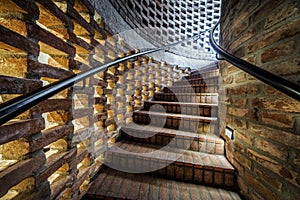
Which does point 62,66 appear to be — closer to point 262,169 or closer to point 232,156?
point 262,169

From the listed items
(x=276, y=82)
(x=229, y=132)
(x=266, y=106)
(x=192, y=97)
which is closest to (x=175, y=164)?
(x=229, y=132)

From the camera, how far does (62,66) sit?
103 cm

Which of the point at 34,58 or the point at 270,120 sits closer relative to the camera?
the point at 34,58

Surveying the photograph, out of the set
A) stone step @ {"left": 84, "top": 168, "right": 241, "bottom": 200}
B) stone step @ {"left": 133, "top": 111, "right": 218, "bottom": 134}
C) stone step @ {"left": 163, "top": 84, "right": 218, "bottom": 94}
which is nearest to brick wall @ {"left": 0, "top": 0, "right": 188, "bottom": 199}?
stone step @ {"left": 84, "top": 168, "right": 241, "bottom": 200}

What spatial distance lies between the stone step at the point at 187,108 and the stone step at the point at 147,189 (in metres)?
1.03

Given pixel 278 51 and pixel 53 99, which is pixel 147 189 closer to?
pixel 53 99

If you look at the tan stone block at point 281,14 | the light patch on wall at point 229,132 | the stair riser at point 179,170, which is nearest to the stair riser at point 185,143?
the light patch on wall at point 229,132

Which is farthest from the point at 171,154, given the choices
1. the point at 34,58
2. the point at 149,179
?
the point at 34,58

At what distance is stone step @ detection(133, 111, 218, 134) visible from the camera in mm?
1900

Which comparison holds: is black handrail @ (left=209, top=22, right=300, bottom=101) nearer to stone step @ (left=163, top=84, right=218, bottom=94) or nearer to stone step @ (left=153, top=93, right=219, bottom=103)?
stone step @ (left=153, top=93, right=219, bottom=103)

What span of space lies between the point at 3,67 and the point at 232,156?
1.81 m

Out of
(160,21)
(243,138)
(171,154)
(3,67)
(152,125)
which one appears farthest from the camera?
(160,21)

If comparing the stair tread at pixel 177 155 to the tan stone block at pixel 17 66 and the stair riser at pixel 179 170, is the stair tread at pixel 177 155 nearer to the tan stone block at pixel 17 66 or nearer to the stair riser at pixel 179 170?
the stair riser at pixel 179 170

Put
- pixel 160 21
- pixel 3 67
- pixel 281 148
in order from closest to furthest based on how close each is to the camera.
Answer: pixel 3 67 → pixel 281 148 → pixel 160 21
